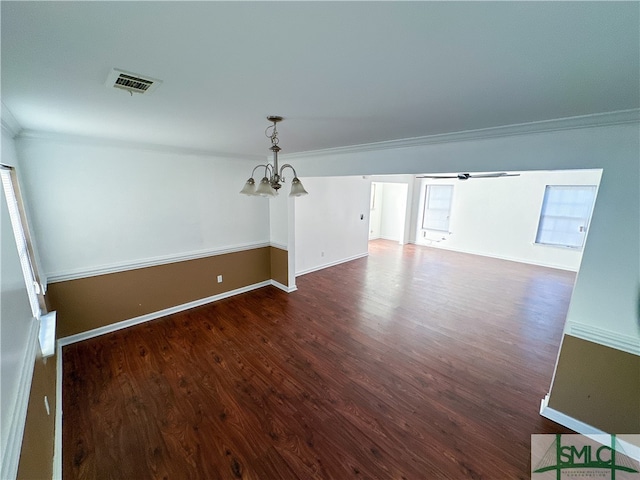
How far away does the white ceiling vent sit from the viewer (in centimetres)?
122

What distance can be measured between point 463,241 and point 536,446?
6380 millimetres

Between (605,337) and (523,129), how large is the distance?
64.7 inches

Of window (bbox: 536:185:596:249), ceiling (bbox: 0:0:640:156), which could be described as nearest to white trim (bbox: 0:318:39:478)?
ceiling (bbox: 0:0:640:156)

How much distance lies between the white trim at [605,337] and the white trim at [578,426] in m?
0.71

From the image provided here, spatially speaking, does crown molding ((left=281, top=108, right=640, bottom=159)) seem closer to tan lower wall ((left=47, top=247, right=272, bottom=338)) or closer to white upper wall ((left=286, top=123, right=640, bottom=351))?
white upper wall ((left=286, top=123, right=640, bottom=351))

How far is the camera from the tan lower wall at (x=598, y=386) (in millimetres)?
1827

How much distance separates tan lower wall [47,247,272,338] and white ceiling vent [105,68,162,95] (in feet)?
9.04

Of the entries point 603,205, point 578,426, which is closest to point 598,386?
point 578,426

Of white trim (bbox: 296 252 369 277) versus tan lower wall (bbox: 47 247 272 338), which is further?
white trim (bbox: 296 252 369 277)

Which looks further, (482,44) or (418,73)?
(418,73)

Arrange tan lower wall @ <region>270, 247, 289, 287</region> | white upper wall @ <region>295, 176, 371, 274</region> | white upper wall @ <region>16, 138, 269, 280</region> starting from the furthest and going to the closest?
white upper wall @ <region>295, 176, 371, 274</region>, tan lower wall @ <region>270, 247, 289, 287</region>, white upper wall @ <region>16, 138, 269, 280</region>

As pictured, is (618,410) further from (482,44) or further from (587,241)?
(482,44)

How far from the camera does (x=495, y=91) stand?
1303 millimetres

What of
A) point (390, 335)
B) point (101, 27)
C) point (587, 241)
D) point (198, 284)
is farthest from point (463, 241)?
point (101, 27)
